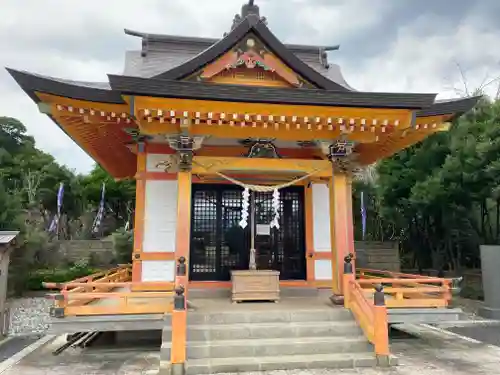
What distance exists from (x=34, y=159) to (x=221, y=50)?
100ft

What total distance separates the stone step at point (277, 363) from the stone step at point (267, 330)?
1.39ft

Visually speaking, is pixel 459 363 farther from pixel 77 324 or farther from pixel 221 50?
pixel 221 50

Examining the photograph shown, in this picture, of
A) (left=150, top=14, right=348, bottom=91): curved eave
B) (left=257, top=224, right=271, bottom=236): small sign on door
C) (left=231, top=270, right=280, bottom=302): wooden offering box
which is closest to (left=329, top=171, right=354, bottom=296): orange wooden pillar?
(left=231, top=270, right=280, bottom=302): wooden offering box

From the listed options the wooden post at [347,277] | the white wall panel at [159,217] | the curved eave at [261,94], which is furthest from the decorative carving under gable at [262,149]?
the wooden post at [347,277]

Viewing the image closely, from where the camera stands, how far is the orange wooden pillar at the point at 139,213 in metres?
7.83

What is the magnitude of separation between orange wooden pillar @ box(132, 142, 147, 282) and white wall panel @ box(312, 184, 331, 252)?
151 inches

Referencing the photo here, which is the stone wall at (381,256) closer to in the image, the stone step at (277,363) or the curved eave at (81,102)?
the curved eave at (81,102)

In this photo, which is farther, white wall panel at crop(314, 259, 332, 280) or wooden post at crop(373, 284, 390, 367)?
white wall panel at crop(314, 259, 332, 280)

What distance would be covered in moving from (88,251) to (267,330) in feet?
65.0

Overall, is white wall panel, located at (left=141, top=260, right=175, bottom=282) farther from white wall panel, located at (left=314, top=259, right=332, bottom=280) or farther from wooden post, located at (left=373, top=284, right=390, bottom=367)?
wooden post, located at (left=373, top=284, right=390, bottom=367)

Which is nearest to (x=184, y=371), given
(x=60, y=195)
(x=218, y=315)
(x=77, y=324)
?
(x=218, y=315)

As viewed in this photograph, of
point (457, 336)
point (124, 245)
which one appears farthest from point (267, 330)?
point (124, 245)

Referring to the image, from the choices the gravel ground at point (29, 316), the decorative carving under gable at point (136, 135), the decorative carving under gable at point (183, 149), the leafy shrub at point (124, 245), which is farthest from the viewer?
the leafy shrub at point (124, 245)

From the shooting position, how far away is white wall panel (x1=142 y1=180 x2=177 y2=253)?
8008mm
